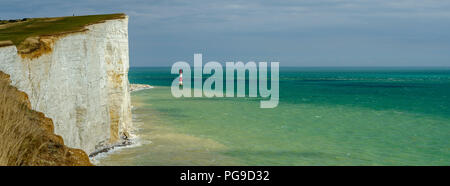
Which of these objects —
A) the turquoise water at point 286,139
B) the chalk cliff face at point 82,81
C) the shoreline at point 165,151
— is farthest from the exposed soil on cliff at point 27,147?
the turquoise water at point 286,139

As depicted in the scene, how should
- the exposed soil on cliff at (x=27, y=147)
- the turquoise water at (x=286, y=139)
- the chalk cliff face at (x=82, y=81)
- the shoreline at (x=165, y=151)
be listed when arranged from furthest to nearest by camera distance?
the turquoise water at (x=286, y=139) → the shoreline at (x=165, y=151) → the chalk cliff face at (x=82, y=81) → the exposed soil on cliff at (x=27, y=147)

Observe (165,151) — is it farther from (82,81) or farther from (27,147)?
(27,147)

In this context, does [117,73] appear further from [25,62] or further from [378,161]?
[378,161]

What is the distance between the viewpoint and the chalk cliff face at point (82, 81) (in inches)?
384

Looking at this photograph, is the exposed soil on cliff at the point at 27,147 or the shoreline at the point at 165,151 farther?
the shoreline at the point at 165,151

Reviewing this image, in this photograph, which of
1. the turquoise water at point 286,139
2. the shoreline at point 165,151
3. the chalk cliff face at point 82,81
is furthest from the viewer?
the turquoise water at point 286,139

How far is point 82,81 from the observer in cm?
1141

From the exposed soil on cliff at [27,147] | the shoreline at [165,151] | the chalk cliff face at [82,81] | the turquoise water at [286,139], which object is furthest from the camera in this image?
the turquoise water at [286,139]

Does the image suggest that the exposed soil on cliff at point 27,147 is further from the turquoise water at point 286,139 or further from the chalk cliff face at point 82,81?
the turquoise water at point 286,139

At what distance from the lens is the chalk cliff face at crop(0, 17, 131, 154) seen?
977 centimetres

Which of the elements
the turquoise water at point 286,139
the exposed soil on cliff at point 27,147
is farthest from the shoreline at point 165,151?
the exposed soil on cliff at point 27,147

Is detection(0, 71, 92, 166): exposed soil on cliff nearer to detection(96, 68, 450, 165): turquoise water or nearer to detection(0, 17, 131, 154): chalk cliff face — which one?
detection(0, 17, 131, 154): chalk cliff face

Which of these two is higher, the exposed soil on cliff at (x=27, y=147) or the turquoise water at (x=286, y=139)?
the exposed soil on cliff at (x=27, y=147)
